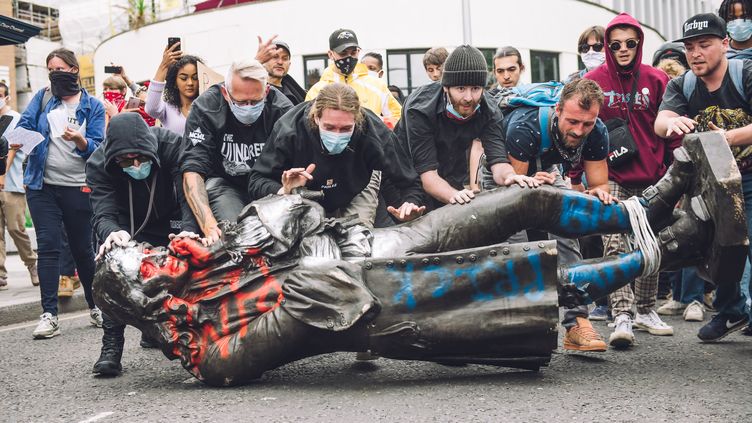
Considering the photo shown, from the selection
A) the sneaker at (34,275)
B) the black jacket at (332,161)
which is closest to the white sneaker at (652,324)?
the black jacket at (332,161)

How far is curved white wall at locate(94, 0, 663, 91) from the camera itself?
883 inches

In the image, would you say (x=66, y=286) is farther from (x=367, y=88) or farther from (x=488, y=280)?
(x=488, y=280)

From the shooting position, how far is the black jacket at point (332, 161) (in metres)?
4.69

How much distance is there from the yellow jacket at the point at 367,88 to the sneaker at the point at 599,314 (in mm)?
2298

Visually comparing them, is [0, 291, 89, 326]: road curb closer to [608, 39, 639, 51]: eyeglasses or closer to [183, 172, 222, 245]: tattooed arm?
[183, 172, 222, 245]: tattooed arm

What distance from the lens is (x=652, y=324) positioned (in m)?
5.33

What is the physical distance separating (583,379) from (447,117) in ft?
6.34

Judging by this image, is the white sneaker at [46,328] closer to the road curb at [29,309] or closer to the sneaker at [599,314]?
the road curb at [29,309]

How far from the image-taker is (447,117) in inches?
203

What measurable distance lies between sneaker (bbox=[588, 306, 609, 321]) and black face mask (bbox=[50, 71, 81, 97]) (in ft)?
14.4

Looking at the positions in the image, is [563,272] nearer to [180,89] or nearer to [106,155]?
[106,155]

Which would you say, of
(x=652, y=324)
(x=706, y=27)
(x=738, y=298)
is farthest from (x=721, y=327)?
(x=706, y=27)

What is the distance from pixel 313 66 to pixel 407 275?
761 inches

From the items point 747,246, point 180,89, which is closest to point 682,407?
point 747,246
